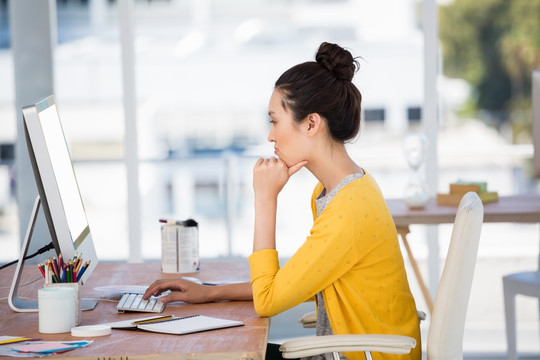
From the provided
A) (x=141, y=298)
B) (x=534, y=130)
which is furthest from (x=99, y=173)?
(x=141, y=298)

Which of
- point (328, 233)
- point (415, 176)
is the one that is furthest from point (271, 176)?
point (415, 176)

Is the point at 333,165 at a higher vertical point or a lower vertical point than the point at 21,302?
higher

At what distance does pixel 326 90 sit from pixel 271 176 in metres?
0.23

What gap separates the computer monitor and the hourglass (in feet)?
5.20

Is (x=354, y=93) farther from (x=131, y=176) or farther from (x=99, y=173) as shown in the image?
(x=99, y=173)

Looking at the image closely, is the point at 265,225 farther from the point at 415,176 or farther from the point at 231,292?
the point at 415,176

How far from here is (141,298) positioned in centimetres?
Result: 193

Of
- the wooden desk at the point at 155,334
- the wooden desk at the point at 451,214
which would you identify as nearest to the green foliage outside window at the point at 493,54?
the wooden desk at the point at 451,214

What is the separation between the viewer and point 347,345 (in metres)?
1.58

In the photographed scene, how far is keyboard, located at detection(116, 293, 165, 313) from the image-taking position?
1.82m

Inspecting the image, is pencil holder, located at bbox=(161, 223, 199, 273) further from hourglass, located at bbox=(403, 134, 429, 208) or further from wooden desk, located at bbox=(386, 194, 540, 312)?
hourglass, located at bbox=(403, 134, 429, 208)

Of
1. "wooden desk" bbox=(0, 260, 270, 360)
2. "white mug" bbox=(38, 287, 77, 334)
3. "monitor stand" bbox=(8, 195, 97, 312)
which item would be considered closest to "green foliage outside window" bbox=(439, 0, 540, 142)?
"wooden desk" bbox=(0, 260, 270, 360)

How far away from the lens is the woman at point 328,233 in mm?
1731

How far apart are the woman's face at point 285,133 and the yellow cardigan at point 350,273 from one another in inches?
5.8
